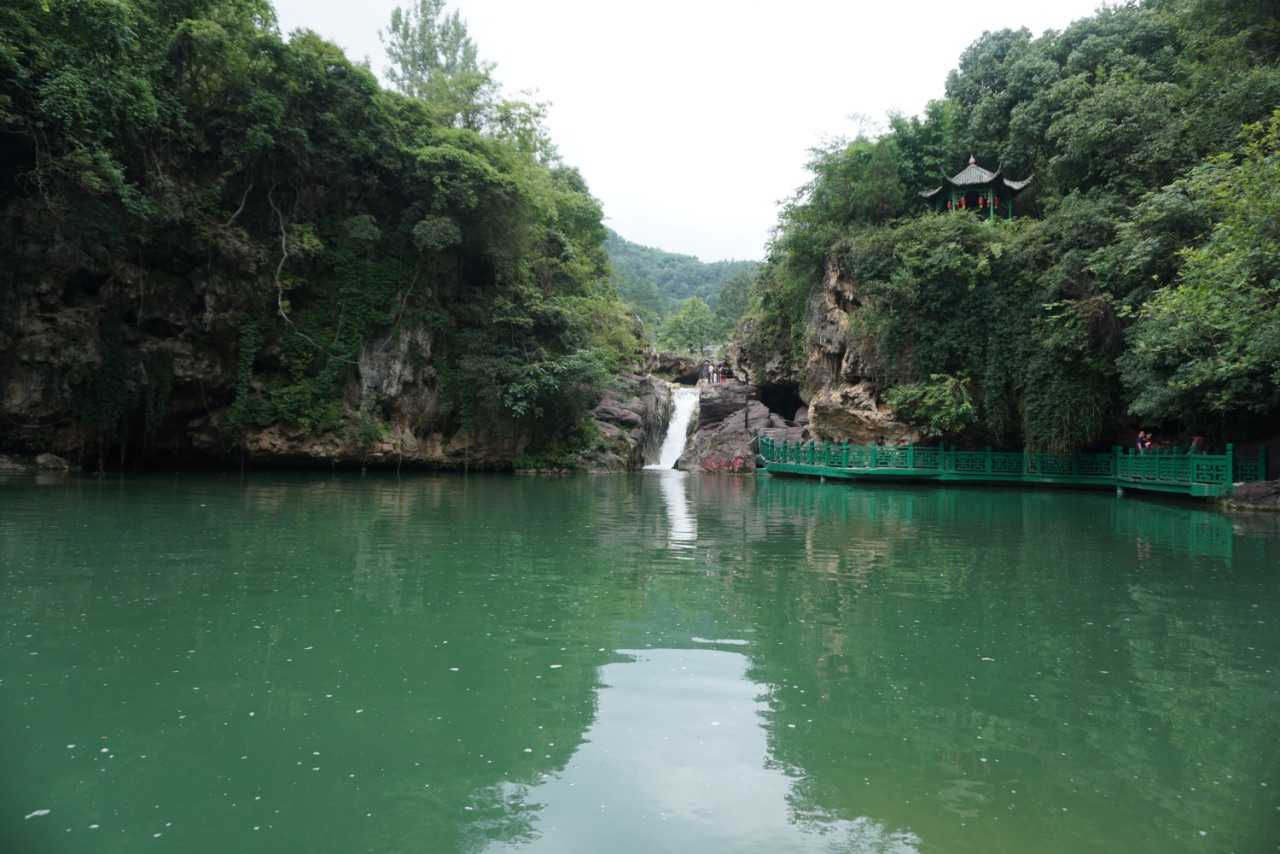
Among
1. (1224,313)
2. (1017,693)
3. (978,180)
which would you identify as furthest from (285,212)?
(1017,693)

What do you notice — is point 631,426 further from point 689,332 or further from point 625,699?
point 689,332

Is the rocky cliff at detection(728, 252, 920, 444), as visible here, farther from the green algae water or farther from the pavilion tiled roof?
the green algae water

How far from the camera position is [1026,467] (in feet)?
76.0

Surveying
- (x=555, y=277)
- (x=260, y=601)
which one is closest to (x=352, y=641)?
(x=260, y=601)

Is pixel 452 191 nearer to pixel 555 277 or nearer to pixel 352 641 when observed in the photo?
pixel 555 277

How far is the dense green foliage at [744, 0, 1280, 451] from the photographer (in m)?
15.3

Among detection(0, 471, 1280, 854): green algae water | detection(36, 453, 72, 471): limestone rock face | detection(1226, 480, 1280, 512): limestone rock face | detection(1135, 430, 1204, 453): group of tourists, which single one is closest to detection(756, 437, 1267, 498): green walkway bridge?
detection(1135, 430, 1204, 453): group of tourists

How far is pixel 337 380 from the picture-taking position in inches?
971

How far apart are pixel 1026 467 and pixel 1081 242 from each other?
6.55m

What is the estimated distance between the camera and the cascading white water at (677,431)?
3662cm

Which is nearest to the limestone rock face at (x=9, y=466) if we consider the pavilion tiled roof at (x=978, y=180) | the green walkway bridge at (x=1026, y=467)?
the green walkway bridge at (x=1026, y=467)

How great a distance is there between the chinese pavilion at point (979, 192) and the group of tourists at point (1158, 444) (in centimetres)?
929

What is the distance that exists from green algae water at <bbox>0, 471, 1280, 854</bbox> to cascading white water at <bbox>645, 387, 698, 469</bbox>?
2734cm

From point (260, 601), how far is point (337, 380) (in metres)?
19.8
